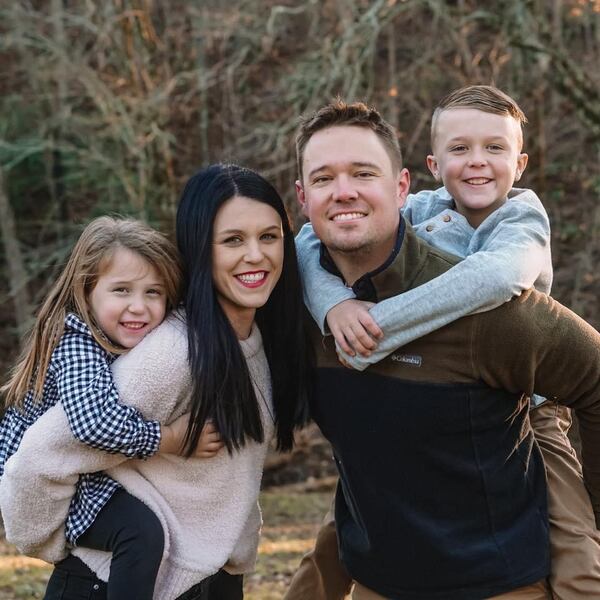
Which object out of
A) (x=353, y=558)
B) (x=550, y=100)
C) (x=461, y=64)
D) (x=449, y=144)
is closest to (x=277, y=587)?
(x=353, y=558)

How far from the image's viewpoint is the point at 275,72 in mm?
13922

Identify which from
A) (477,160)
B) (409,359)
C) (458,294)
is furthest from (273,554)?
(458,294)

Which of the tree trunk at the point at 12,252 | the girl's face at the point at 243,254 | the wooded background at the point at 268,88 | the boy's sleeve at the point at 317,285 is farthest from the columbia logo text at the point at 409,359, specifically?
the tree trunk at the point at 12,252

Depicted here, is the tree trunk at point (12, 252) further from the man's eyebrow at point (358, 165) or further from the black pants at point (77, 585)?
the man's eyebrow at point (358, 165)

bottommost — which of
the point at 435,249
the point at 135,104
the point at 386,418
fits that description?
the point at 386,418

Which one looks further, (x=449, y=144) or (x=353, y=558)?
(x=449, y=144)

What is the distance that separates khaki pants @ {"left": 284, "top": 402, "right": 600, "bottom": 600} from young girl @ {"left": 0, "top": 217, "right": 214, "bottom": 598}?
759mm

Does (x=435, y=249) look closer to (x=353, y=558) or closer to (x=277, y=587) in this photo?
(x=353, y=558)

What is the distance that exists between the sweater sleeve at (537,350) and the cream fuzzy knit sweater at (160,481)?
0.84m

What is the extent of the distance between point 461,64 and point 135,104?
14.1 ft

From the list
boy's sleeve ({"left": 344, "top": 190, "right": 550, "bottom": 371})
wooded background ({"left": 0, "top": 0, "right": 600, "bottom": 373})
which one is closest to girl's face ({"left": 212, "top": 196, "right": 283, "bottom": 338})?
boy's sleeve ({"left": 344, "top": 190, "right": 550, "bottom": 371})

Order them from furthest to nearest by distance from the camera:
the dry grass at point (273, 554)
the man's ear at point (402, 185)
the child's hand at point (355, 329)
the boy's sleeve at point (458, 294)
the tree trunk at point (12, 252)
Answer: the tree trunk at point (12, 252), the dry grass at point (273, 554), the man's ear at point (402, 185), the child's hand at point (355, 329), the boy's sleeve at point (458, 294)

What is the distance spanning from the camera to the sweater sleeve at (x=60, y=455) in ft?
9.04

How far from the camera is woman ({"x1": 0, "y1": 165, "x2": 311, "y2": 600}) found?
2799mm
